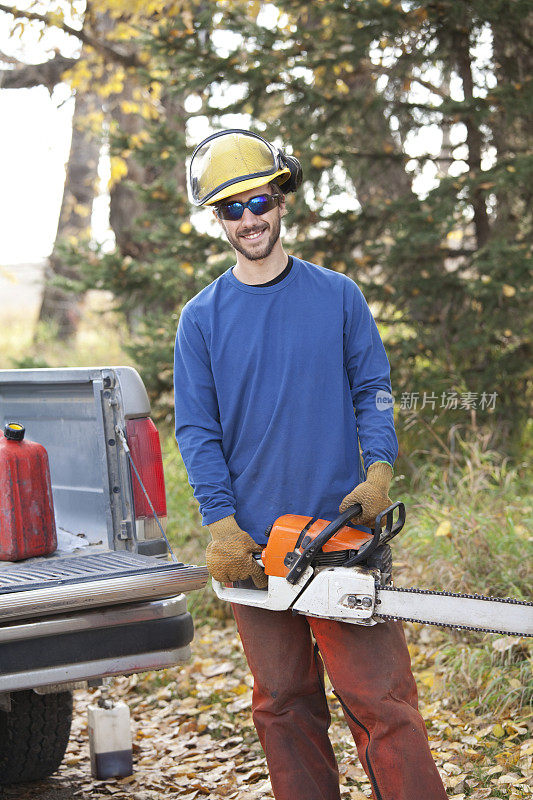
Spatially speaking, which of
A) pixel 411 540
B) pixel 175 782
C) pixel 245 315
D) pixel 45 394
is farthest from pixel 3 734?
pixel 411 540

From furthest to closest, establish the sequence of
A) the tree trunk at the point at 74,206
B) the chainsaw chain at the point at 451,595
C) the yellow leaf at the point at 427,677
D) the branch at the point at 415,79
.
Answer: the tree trunk at the point at 74,206, the branch at the point at 415,79, the yellow leaf at the point at 427,677, the chainsaw chain at the point at 451,595

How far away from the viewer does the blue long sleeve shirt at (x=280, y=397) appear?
2793 mm

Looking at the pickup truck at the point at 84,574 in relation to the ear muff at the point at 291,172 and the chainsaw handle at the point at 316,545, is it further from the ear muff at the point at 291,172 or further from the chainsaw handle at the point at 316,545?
the ear muff at the point at 291,172

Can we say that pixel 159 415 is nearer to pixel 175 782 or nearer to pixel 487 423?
pixel 487 423

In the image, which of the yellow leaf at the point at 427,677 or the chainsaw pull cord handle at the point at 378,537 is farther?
the yellow leaf at the point at 427,677

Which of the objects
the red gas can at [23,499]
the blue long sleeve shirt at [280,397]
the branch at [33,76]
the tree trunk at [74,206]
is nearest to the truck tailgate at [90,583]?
the red gas can at [23,499]

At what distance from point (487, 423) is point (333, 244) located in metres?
1.80

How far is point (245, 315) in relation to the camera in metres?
2.84

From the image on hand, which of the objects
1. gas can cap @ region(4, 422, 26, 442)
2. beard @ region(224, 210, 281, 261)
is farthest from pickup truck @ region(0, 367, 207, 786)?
beard @ region(224, 210, 281, 261)

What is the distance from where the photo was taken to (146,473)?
12.1 feet

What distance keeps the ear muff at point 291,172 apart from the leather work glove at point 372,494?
0.92 m

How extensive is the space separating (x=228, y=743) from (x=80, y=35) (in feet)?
24.8

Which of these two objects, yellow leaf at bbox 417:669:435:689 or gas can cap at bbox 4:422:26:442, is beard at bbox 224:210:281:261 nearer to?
gas can cap at bbox 4:422:26:442

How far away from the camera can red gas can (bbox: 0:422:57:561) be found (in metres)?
3.69
